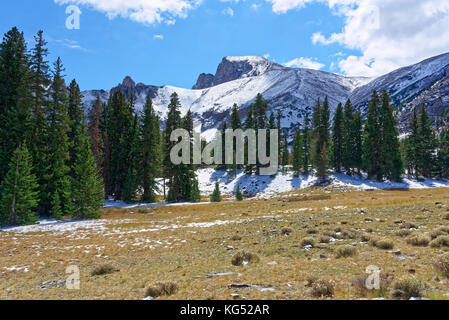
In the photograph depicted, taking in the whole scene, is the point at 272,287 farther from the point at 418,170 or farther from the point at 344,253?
the point at 418,170

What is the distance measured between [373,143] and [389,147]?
3159 millimetres

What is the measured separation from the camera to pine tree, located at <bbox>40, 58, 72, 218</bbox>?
27688 millimetres

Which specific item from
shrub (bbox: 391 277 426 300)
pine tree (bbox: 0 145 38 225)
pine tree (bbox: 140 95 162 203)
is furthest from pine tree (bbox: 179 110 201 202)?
shrub (bbox: 391 277 426 300)

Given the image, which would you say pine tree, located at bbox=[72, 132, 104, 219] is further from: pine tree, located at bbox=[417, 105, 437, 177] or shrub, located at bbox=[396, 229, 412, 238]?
pine tree, located at bbox=[417, 105, 437, 177]

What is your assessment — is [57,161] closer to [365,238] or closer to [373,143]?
[365,238]

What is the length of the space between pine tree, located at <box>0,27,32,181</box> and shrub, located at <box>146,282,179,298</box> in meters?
28.7

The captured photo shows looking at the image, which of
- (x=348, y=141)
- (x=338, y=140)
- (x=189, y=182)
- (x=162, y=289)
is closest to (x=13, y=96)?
(x=189, y=182)

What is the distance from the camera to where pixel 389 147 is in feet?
177

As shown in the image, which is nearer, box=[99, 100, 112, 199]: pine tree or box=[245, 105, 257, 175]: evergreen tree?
box=[99, 100, 112, 199]: pine tree

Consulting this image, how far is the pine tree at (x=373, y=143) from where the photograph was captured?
55125 millimetres

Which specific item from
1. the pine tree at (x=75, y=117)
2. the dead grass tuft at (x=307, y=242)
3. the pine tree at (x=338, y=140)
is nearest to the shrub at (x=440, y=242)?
the dead grass tuft at (x=307, y=242)

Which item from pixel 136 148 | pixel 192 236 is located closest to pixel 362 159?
pixel 136 148

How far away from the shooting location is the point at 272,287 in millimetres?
7141
